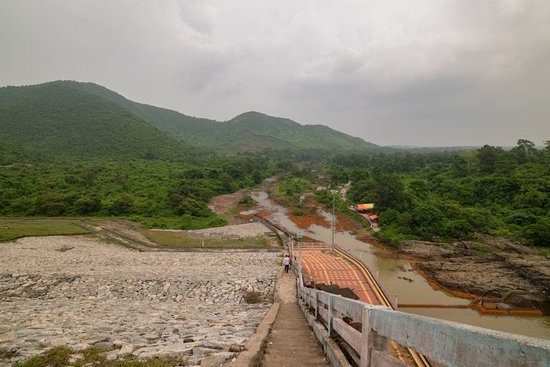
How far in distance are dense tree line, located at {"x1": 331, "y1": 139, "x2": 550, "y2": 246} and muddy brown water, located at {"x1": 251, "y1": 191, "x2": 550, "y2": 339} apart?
4.18 meters

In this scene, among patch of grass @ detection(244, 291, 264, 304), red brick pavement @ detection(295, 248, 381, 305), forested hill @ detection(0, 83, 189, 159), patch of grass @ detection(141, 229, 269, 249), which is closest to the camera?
patch of grass @ detection(244, 291, 264, 304)

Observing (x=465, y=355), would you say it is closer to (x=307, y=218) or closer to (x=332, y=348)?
(x=332, y=348)

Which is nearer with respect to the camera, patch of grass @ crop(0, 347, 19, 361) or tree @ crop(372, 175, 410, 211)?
patch of grass @ crop(0, 347, 19, 361)

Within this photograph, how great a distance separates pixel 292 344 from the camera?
6961 millimetres

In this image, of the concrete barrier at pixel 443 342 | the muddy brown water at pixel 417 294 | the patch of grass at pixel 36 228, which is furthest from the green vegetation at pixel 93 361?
the patch of grass at pixel 36 228

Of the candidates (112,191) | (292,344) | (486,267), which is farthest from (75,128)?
(292,344)

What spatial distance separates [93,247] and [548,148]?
313 ft

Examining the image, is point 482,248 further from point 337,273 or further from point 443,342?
point 443,342

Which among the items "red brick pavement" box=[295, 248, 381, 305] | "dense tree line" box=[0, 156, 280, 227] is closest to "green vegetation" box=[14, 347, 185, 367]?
"red brick pavement" box=[295, 248, 381, 305]

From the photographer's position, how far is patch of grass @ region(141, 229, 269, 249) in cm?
2969

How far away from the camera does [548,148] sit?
73438mm

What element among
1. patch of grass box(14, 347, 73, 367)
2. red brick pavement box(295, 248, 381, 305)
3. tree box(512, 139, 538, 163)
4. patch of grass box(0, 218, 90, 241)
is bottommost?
red brick pavement box(295, 248, 381, 305)

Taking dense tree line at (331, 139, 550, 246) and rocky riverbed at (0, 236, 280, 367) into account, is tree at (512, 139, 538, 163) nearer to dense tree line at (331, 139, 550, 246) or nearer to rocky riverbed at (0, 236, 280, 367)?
dense tree line at (331, 139, 550, 246)

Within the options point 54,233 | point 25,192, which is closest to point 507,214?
point 54,233
